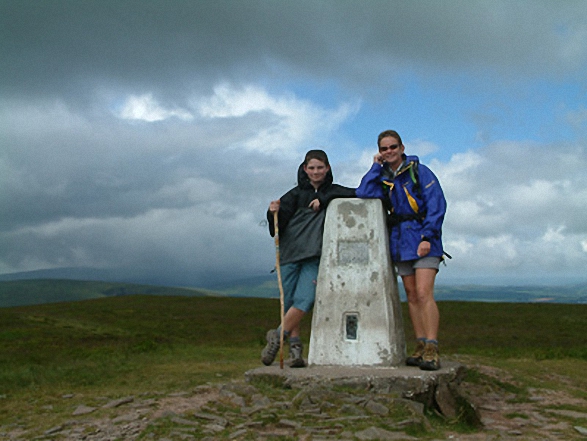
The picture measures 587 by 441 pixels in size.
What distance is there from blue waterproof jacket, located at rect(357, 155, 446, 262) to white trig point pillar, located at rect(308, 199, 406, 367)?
17 cm

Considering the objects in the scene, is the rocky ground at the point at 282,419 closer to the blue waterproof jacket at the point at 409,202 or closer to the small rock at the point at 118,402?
the small rock at the point at 118,402

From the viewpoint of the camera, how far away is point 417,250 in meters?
8.71

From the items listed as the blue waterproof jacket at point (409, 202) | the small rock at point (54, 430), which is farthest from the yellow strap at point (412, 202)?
the small rock at point (54, 430)

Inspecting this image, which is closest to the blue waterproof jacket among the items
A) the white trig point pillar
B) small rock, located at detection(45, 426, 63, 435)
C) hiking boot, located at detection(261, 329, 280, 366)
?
the white trig point pillar

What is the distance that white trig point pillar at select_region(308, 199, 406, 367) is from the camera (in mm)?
8969

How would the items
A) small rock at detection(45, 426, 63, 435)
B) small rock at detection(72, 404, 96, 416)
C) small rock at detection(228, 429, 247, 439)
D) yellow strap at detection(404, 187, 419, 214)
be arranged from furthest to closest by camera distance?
yellow strap at detection(404, 187, 419, 214) → small rock at detection(72, 404, 96, 416) → small rock at detection(45, 426, 63, 435) → small rock at detection(228, 429, 247, 439)

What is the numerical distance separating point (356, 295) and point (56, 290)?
146 meters

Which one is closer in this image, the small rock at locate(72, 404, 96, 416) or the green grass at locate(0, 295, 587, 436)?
the small rock at locate(72, 404, 96, 416)

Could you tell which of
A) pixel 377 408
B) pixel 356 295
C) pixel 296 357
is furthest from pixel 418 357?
pixel 377 408

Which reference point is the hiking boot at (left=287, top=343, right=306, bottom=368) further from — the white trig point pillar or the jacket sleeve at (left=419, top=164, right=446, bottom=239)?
the jacket sleeve at (left=419, top=164, right=446, bottom=239)

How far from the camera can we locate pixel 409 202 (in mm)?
8961

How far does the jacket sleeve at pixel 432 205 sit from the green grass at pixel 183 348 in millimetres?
3408

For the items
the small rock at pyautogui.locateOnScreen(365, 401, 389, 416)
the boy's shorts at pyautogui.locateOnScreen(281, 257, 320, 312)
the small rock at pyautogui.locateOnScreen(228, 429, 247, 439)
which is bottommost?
the small rock at pyautogui.locateOnScreen(228, 429, 247, 439)

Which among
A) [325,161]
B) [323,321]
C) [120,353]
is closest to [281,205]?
[325,161]
